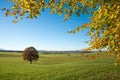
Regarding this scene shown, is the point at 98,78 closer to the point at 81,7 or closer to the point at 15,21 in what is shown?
the point at 81,7

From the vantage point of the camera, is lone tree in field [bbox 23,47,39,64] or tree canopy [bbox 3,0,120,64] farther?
lone tree in field [bbox 23,47,39,64]

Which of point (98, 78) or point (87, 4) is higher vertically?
point (87, 4)

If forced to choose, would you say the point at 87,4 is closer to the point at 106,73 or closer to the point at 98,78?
the point at 98,78

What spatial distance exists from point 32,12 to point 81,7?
10.8 feet

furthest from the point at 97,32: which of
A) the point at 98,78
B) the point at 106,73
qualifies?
the point at 106,73

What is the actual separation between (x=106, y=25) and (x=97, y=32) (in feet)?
2.45

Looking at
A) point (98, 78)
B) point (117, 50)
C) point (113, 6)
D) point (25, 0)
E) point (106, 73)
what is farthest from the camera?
point (106, 73)

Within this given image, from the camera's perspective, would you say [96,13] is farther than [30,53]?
No

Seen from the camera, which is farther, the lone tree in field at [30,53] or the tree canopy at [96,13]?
the lone tree in field at [30,53]

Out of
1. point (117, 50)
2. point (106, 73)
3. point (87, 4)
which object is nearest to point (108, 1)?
point (87, 4)

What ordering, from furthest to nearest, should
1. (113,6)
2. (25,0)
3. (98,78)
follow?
(98,78)
(113,6)
(25,0)

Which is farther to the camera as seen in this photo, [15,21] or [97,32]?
[97,32]

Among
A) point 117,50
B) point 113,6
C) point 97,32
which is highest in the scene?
point 113,6

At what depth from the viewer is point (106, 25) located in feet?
45.3
